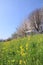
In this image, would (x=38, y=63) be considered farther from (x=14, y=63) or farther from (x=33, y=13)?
(x=33, y=13)

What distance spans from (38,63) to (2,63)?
1.55 metres

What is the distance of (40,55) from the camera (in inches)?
215

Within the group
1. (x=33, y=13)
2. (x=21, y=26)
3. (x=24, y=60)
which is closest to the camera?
(x=24, y=60)

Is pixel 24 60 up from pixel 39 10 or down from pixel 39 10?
up

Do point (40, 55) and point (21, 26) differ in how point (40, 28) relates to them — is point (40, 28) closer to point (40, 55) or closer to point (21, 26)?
point (21, 26)

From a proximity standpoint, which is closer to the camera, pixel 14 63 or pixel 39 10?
pixel 14 63

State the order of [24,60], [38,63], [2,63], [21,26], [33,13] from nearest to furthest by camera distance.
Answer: [38,63] < [24,60] < [2,63] < [33,13] < [21,26]

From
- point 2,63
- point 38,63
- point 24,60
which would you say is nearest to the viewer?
point 38,63

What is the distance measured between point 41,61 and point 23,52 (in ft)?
2.78

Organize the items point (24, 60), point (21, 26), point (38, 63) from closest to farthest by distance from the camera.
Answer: point (38, 63) → point (24, 60) → point (21, 26)

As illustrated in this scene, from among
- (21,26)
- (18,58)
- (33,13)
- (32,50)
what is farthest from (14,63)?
(21,26)

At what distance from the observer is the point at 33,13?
2453 inches

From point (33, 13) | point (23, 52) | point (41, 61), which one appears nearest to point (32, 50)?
point (23, 52)

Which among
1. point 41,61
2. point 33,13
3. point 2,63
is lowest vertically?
point 33,13
